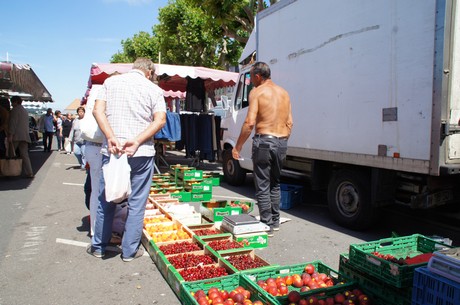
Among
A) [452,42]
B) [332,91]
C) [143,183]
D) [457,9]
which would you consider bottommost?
[143,183]

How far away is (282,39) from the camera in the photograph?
6.16 metres

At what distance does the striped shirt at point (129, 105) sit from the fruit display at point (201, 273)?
1.29 meters

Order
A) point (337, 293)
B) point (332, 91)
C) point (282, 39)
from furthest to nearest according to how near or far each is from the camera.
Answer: point (282, 39) → point (332, 91) → point (337, 293)

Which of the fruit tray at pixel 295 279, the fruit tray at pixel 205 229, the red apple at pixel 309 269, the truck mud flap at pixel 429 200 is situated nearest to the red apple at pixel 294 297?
the fruit tray at pixel 295 279

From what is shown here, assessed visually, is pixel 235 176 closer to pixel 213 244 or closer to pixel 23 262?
pixel 213 244

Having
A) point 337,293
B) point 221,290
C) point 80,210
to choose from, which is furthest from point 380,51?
point 80,210

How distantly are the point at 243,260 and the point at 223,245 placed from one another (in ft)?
1.31

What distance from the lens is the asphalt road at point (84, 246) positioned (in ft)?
10.8

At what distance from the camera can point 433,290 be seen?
2.12 meters

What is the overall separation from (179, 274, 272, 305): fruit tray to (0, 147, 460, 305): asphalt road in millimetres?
412

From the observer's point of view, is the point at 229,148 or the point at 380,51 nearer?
the point at 380,51

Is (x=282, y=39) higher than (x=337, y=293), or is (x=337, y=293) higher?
(x=282, y=39)

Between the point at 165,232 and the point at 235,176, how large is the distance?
419 centimetres

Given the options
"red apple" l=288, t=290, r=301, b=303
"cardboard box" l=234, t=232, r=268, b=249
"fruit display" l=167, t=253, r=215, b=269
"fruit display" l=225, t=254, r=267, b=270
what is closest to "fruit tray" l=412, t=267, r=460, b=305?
"red apple" l=288, t=290, r=301, b=303
